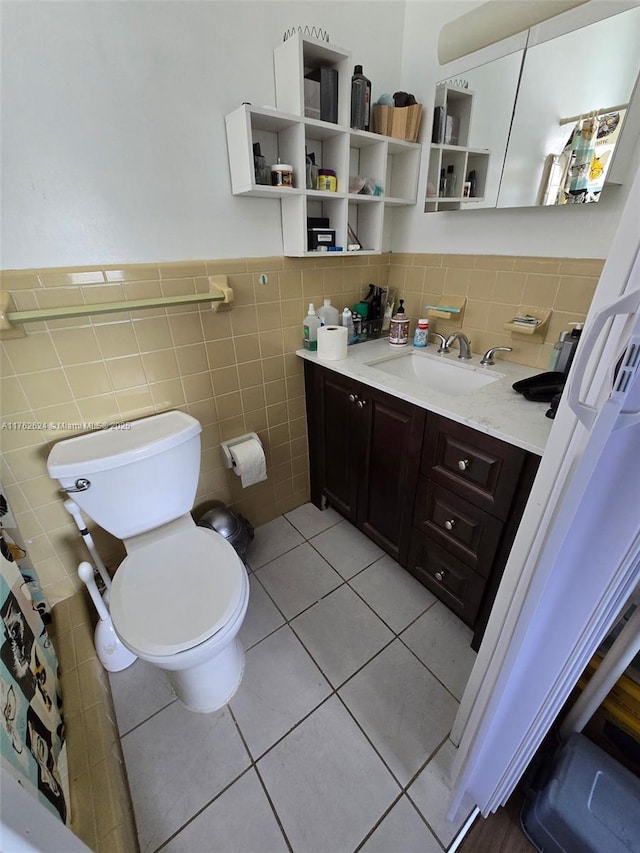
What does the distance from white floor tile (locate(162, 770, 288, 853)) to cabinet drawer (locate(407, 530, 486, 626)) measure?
820 millimetres

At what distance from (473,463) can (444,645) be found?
0.76 meters

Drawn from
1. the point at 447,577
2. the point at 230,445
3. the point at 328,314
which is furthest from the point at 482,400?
the point at 230,445

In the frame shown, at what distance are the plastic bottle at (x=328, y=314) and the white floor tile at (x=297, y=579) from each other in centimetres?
108

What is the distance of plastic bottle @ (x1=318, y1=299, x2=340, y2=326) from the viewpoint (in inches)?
61.4

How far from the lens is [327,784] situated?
0.99 metres

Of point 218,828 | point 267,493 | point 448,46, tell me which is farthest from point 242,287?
point 218,828

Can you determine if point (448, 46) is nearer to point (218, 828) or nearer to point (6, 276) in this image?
point (6, 276)

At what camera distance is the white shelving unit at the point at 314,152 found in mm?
1138

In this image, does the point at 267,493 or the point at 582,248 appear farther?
the point at 267,493

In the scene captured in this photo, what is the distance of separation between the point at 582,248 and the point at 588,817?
4.96ft

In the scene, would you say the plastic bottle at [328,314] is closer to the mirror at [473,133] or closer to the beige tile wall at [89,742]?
the mirror at [473,133]

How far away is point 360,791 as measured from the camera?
97 centimetres

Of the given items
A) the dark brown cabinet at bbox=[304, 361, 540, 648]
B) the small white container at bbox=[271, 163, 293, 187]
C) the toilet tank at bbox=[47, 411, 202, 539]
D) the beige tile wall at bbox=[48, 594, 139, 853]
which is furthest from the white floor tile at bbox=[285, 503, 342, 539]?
the small white container at bbox=[271, 163, 293, 187]

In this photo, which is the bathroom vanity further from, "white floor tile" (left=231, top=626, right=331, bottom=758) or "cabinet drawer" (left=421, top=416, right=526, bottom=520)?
"white floor tile" (left=231, top=626, right=331, bottom=758)
